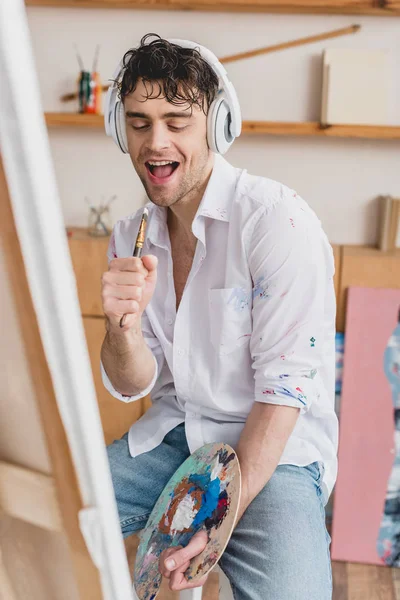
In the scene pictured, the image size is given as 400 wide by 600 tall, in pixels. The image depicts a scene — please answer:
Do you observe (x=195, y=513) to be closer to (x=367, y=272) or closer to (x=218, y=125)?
(x=218, y=125)

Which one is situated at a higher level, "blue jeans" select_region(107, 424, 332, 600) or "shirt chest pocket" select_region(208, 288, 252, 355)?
"shirt chest pocket" select_region(208, 288, 252, 355)

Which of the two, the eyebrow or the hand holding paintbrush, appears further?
the eyebrow

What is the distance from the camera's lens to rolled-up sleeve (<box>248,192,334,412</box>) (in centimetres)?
120

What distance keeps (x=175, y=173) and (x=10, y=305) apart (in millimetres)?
921

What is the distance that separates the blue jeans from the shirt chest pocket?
0.81ft

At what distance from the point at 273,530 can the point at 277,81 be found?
161 centimetres

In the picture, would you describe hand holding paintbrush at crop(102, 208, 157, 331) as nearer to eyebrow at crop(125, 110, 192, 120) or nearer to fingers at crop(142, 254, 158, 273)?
fingers at crop(142, 254, 158, 273)

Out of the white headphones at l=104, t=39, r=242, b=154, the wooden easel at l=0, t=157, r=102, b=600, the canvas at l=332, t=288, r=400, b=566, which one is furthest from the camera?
the canvas at l=332, t=288, r=400, b=566

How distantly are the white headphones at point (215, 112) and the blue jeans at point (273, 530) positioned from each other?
2.04 feet

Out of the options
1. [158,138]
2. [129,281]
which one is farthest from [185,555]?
[158,138]

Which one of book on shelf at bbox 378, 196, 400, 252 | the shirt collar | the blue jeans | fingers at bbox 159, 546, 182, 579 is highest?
the shirt collar

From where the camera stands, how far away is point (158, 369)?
1443 millimetres

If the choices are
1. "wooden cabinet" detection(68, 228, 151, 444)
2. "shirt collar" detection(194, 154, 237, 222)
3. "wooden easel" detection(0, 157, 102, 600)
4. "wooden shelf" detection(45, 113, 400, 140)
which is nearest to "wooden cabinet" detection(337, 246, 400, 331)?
"wooden shelf" detection(45, 113, 400, 140)

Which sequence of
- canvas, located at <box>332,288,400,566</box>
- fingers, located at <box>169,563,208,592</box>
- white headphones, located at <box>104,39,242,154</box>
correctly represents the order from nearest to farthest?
fingers, located at <box>169,563,208,592</box> → white headphones, located at <box>104,39,242,154</box> → canvas, located at <box>332,288,400,566</box>
